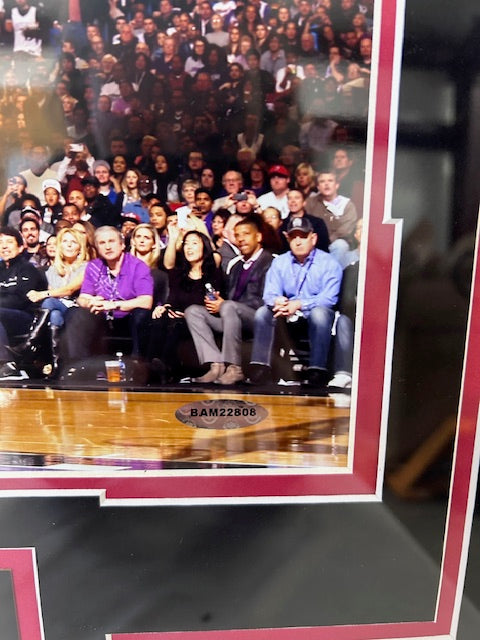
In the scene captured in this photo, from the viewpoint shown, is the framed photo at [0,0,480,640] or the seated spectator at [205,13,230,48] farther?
the framed photo at [0,0,480,640]

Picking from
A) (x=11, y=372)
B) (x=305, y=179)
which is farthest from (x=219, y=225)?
(x=11, y=372)

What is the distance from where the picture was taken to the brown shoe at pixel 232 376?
0.75 metres

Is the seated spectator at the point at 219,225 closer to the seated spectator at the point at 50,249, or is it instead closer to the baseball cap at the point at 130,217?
the baseball cap at the point at 130,217

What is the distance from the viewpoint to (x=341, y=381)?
75 cm

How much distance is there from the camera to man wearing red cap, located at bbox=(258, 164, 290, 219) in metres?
0.69

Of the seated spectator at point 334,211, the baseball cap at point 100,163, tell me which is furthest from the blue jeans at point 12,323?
the seated spectator at point 334,211

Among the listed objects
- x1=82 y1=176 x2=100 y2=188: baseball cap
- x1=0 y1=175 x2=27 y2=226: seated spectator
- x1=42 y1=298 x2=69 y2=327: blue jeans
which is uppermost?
x1=82 y1=176 x2=100 y2=188: baseball cap

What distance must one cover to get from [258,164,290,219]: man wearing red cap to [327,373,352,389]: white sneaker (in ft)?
0.82

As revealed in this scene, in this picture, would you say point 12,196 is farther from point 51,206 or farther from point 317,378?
point 317,378

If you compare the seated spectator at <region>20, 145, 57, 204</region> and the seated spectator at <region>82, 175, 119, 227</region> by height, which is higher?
the seated spectator at <region>20, 145, 57, 204</region>

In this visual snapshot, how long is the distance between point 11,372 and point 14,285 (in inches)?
5.1

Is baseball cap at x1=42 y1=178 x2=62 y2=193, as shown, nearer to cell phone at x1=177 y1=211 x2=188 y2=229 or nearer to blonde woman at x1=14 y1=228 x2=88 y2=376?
blonde woman at x1=14 y1=228 x2=88 y2=376

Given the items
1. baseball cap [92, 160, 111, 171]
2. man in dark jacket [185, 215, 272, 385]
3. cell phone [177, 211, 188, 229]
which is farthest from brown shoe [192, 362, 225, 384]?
baseball cap [92, 160, 111, 171]

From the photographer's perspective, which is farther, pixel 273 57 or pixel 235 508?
pixel 235 508
